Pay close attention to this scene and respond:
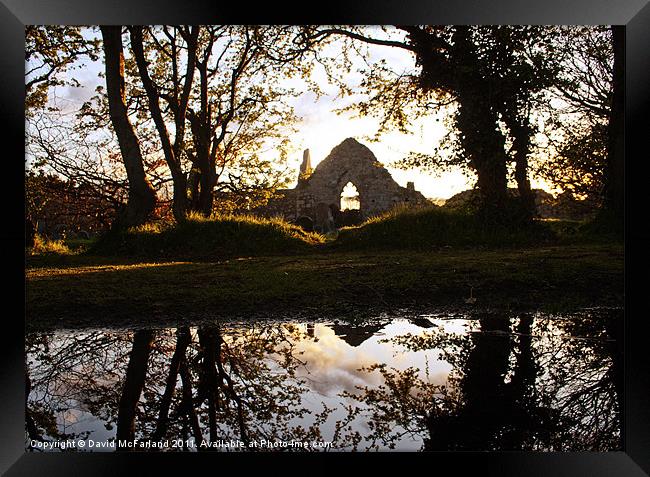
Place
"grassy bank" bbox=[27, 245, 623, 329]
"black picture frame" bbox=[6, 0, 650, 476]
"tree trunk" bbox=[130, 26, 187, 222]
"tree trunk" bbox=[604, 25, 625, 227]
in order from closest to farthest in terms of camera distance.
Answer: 1. "black picture frame" bbox=[6, 0, 650, 476]
2. "grassy bank" bbox=[27, 245, 623, 329]
3. "tree trunk" bbox=[604, 25, 625, 227]
4. "tree trunk" bbox=[130, 26, 187, 222]

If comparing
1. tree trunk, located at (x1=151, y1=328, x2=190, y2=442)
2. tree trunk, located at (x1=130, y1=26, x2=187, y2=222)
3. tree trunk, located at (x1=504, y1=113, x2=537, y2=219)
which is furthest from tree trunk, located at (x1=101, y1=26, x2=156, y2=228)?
tree trunk, located at (x1=504, y1=113, x2=537, y2=219)

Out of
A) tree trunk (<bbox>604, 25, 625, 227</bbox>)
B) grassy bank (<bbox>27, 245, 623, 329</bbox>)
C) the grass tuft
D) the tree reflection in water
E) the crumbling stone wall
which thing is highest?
the crumbling stone wall

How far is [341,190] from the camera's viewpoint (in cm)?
2373

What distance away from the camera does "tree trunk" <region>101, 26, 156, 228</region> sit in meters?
8.34

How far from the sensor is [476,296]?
3525mm

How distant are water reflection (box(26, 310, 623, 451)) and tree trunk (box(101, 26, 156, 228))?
6.23 m

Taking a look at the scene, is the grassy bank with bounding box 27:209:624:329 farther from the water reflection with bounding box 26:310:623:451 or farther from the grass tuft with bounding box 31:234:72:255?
the grass tuft with bounding box 31:234:72:255

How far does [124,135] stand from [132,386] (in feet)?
25.2

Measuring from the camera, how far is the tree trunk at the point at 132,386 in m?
1.70

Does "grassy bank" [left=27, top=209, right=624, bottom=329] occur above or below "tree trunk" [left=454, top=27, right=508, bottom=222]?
below

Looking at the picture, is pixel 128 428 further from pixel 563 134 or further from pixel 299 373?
pixel 563 134

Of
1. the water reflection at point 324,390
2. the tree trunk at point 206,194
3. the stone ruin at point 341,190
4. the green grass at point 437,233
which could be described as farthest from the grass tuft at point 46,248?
the stone ruin at point 341,190

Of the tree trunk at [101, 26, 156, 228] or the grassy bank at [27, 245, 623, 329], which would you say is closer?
the grassy bank at [27, 245, 623, 329]

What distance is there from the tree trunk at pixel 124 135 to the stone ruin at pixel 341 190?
1393 cm
